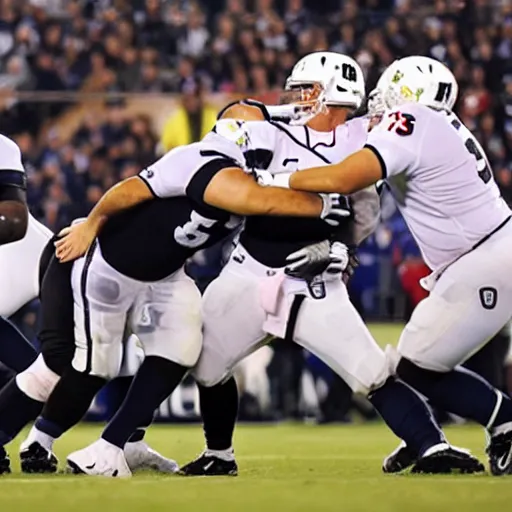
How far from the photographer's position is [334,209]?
6398mm

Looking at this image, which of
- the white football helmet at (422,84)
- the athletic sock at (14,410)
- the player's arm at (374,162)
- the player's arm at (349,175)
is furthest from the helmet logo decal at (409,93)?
the athletic sock at (14,410)

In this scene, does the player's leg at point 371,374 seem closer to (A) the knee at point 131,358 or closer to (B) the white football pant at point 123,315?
(B) the white football pant at point 123,315

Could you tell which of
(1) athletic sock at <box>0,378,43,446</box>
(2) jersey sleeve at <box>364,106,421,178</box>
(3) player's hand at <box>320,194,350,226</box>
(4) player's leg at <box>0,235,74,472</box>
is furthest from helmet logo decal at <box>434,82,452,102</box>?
(1) athletic sock at <box>0,378,43,446</box>

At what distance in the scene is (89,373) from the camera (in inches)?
260

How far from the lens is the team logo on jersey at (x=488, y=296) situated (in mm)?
6477

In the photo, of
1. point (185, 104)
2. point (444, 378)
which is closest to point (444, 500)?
point (444, 378)

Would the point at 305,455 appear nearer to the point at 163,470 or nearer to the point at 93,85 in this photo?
the point at 163,470

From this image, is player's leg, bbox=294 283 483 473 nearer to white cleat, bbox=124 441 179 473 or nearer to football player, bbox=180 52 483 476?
football player, bbox=180 52 483 476

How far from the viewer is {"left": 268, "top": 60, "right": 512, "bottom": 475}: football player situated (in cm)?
642

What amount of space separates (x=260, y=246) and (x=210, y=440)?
2.99ft

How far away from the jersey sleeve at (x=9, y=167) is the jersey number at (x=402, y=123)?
1.67 metres

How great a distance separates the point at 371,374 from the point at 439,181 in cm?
89

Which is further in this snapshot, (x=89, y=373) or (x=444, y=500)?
(x=89, y=373)

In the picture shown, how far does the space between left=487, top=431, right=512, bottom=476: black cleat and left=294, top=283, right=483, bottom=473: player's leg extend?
0.09 m
